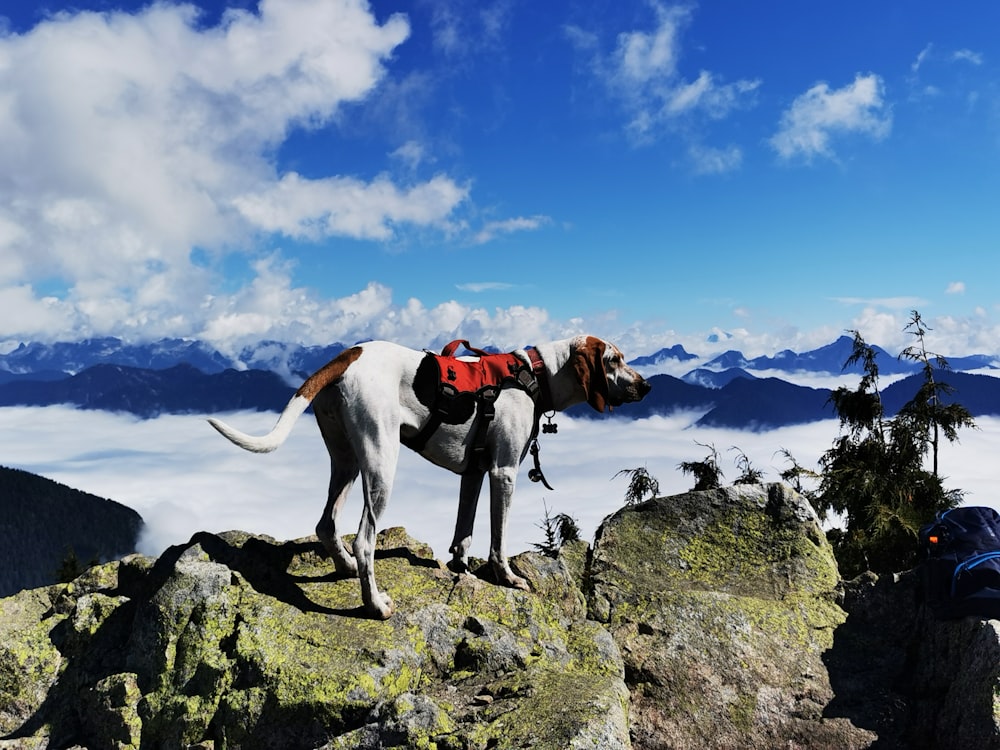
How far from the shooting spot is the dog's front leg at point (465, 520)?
8.42 m

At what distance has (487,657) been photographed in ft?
21.0

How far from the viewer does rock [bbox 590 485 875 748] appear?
22.8 feet

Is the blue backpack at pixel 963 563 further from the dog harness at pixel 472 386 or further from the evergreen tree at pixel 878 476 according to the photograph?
the evergreen tree at pixel 878 476

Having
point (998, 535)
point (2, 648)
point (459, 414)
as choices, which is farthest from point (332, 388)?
point (998, 535)

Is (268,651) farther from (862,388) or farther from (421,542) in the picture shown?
(862,388)

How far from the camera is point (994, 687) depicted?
589 centimetres

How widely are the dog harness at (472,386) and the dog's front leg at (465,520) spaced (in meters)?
0.36

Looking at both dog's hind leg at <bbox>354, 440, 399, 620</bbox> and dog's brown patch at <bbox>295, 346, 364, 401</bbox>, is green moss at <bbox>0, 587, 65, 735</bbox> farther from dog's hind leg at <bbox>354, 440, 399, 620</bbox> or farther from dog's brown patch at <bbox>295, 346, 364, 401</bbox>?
dog's brown patch at <bbox>295, 346, 364, 401</bbox>

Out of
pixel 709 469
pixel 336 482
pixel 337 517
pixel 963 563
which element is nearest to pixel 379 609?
pixel 337 517

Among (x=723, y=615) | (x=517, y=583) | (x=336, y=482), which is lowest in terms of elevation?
(x=723, y=615)

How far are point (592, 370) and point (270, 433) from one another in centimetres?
397

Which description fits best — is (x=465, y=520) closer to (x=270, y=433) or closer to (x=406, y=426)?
(x=406, y=426)

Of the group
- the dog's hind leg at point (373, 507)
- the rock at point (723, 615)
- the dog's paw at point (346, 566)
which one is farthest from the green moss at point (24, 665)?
the rock at point (723, 615)

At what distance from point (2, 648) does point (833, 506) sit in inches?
688
